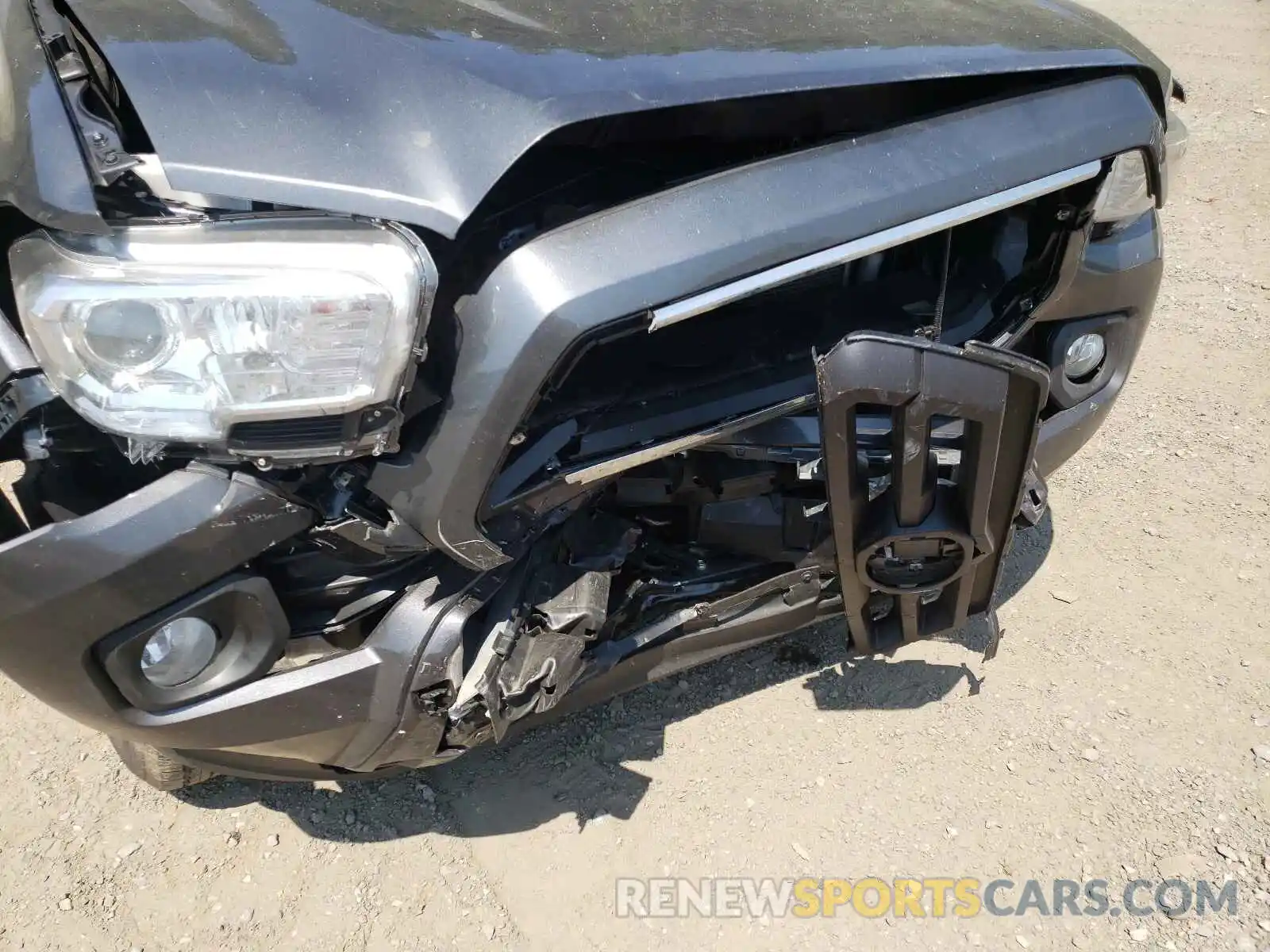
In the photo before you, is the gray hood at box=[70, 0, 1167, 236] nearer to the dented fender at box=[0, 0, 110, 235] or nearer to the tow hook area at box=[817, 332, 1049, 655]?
the dented fender at box=[0, 0, 110, 235]

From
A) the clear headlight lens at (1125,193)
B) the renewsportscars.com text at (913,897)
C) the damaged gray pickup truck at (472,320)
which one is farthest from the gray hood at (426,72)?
the renewsportscars.com text at (913,897)

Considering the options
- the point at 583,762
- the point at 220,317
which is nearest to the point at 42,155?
the point at 220,317

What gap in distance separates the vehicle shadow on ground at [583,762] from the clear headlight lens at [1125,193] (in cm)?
94

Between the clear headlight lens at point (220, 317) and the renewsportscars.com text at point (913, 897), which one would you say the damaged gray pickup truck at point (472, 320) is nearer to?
the clear headlight lens at point (220, 317)

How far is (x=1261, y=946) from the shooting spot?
79.0 inches

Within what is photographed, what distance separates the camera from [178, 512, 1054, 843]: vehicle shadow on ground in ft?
7.31

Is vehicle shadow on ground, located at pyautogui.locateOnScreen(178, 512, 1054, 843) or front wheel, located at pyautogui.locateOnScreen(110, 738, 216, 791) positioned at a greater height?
front wheel, located at pyautogui.locateOnScreen(110, 738, 216, 791)

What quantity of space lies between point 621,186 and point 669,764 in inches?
55.3

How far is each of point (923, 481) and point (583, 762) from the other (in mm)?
1159

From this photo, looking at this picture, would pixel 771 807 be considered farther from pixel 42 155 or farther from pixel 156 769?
pixel 42 155

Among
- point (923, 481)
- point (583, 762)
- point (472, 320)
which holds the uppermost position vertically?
→ point (472, 320)

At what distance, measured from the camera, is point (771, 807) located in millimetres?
2258

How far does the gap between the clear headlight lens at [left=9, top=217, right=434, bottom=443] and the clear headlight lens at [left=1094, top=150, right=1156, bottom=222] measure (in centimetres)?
144

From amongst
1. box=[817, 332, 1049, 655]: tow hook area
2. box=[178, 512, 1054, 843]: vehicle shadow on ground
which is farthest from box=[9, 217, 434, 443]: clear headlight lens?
Result: box=[178, 512, 1054, 843]: vehicle shadow on ground
